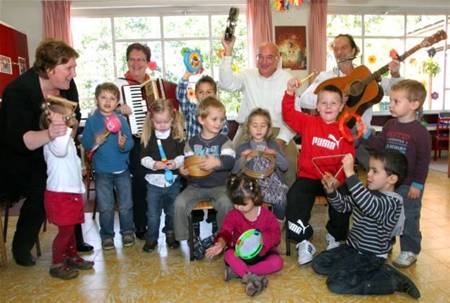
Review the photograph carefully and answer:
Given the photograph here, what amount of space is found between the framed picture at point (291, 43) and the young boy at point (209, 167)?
5.07 m

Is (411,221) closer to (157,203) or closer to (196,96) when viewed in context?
(157,203)

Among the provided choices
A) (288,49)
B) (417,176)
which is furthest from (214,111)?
(288,49)

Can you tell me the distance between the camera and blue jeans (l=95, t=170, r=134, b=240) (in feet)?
9.66

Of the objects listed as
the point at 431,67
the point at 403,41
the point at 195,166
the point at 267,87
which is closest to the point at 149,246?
the point at 195,166

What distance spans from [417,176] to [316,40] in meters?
5.58

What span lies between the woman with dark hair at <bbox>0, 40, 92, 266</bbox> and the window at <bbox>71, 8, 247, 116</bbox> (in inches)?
199

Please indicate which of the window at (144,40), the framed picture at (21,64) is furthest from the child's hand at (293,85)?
the framed picture at (21,64)

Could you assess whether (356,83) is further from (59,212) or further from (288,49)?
(288,49)

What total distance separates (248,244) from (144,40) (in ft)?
21.0

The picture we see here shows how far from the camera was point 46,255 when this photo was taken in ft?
9.62

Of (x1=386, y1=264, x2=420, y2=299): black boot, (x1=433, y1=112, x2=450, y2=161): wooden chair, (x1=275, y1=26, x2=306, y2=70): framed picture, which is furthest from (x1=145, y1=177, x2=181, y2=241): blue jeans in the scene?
(x1=433, y1=112, x2=450, y2=161): wooden chair

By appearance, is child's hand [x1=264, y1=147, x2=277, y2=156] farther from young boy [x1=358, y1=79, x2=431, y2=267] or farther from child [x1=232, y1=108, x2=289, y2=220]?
young boy [x1=358, y1=79, x2=431, y2=267]

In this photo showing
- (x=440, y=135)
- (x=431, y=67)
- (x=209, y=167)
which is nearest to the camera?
(x=209, y=167)

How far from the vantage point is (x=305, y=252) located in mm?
2574
